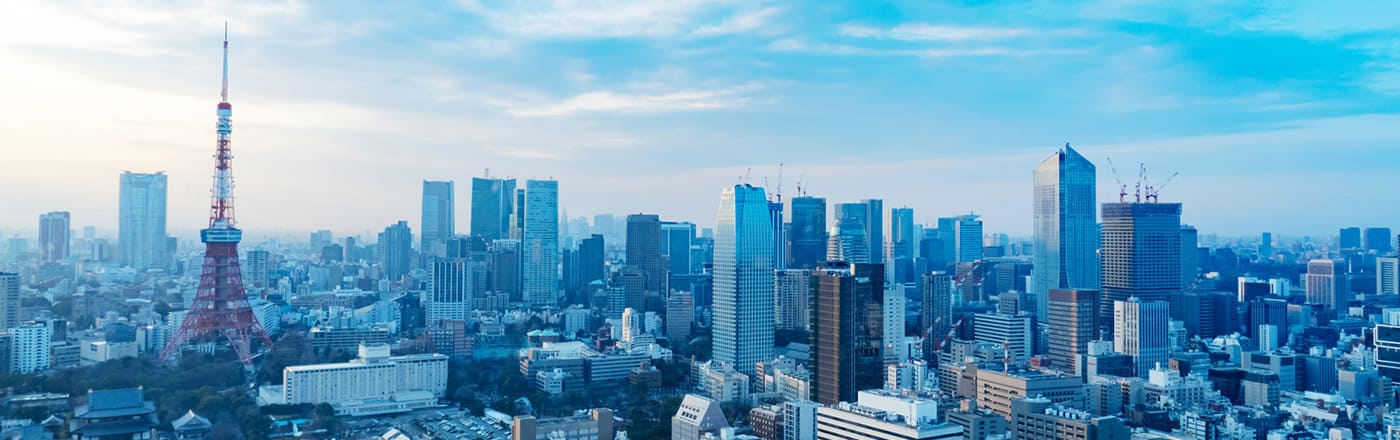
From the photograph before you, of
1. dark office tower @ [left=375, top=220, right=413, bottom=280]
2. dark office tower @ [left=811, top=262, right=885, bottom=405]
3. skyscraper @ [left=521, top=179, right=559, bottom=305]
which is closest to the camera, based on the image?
dark office tower @ [left=811, top=262, right=885, bottom=405]

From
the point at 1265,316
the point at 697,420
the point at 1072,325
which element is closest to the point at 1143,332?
the point at 1072,325

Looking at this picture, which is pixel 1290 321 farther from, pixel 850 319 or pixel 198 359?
pixel 198 359

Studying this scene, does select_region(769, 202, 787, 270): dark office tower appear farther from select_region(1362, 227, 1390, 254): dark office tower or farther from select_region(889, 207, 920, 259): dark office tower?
select_region(1362, 227, 1390, 254): dark office tower

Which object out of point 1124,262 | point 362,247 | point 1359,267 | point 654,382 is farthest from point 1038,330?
point 362,247

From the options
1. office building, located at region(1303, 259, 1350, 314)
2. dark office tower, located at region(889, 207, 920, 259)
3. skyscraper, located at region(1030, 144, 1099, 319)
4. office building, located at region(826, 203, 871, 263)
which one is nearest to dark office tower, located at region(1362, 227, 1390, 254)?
office building, located at region(1303, 259, 1350, 314)

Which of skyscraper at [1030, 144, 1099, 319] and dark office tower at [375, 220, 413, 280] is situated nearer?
skyscraper at [1030, 144, 1099, 319]
